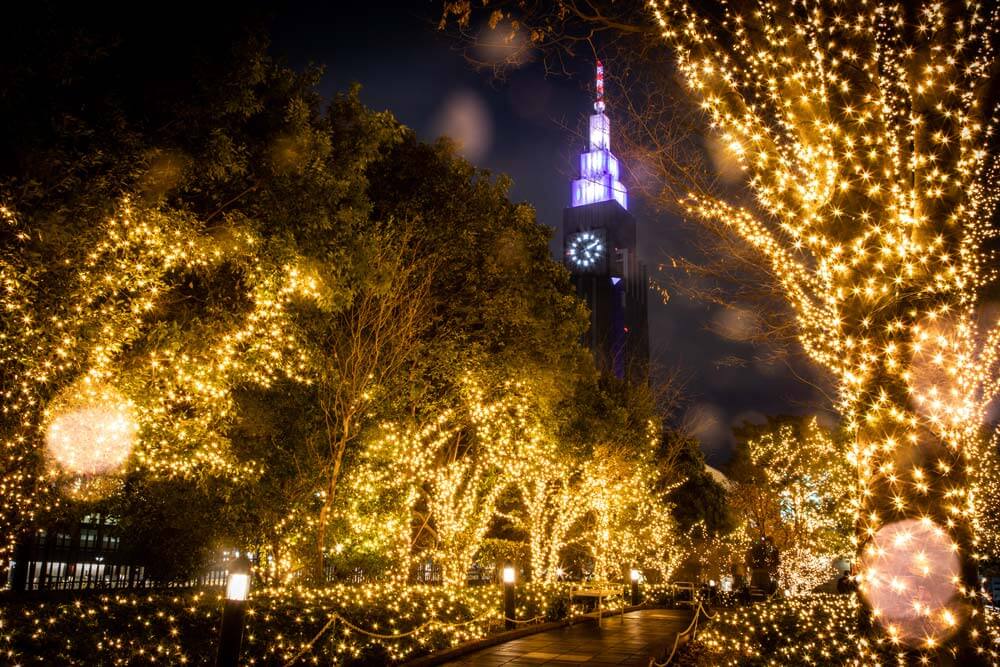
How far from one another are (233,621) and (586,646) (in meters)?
6.58

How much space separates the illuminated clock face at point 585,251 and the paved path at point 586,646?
158ft

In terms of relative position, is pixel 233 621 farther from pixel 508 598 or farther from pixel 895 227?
pixel 508 598

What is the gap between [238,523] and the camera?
11.0 m

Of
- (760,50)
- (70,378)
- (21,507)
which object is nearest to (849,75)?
(760,50)

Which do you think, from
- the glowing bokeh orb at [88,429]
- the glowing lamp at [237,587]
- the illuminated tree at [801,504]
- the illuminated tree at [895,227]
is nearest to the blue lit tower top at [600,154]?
the illuminated tree at [895,227]

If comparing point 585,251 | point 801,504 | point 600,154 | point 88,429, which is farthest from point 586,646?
point 585,251

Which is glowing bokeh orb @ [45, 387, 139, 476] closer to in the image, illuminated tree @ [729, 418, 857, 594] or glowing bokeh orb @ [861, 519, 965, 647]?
glowing bokeh orb @ [861, 519, 965, 647]

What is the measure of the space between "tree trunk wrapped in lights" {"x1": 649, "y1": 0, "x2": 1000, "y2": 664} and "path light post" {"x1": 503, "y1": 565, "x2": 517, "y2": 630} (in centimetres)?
695

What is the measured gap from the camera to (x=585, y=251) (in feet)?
198

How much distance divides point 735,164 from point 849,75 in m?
1.45

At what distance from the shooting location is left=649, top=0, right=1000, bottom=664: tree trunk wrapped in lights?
4.73 meters

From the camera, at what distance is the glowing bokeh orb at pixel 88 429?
716 centimetres

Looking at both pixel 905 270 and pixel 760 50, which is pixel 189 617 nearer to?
pixel 905 270

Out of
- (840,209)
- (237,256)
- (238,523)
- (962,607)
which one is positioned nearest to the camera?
(962,607)
